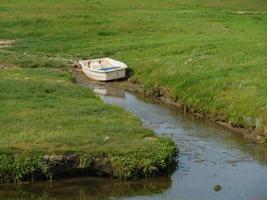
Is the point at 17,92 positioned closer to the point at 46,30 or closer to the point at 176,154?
the point at 176,154

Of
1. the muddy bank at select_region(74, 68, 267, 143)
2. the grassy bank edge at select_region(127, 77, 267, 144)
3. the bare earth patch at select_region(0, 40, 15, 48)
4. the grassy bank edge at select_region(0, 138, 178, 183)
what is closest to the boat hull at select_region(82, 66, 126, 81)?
the muddy bank at select_region(74, 68, 267, 143)

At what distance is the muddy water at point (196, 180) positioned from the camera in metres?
19.5

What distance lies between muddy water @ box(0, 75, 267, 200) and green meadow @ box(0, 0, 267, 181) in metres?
0.79

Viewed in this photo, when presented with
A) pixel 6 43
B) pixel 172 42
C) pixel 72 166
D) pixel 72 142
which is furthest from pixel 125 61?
pixel 72 166

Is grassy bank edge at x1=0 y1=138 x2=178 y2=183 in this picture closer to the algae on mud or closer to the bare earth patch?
the algae on mud

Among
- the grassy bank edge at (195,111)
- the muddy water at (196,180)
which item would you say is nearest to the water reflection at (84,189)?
the muddy water at (196,180)

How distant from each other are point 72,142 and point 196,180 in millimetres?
4143

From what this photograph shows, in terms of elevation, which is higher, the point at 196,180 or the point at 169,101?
the point at 196,180

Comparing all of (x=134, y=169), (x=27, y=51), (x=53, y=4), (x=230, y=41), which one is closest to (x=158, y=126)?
(x=134, y=169)

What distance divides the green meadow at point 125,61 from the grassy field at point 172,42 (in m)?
0.08

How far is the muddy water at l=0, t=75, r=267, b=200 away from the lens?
64.1 ft

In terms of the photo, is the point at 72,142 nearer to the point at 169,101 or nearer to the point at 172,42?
the point at 169,101

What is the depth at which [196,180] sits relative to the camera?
2077cm

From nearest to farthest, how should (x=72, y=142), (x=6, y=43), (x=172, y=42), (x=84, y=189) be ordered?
(x=84, y=189) < (x=72, y=142) < (x=172, y=42) < (x=6, y=43)
